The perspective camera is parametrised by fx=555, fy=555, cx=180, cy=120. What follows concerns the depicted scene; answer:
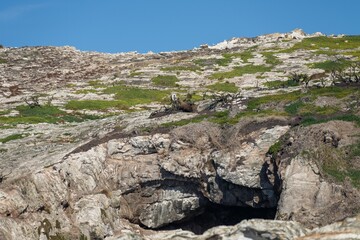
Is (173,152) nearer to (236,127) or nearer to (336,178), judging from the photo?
(236,127)

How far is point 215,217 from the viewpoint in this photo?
1698 inches

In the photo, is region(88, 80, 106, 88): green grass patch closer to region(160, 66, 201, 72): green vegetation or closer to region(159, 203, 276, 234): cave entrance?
region(160, 66, 201, 72): green vegetation

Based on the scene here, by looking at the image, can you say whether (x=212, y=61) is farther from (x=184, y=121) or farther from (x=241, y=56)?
(x=184, y=121)

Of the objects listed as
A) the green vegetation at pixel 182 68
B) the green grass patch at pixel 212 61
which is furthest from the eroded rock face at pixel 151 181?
the green grass patch at pixel 212 61

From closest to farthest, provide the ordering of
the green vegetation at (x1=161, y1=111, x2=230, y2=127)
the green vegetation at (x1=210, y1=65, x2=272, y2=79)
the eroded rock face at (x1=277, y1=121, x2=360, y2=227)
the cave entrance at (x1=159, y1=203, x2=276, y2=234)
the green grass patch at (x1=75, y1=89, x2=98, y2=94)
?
the eroded rock face at (x1=277, y1=121, x2=360, y2=227), the cave entrance at (x1=159, y1=203, x2=276, y2=234), the green vegetation at (x1=161, y1=111, x2=230, y2=127), the green grass patch at (x1=75, y1=89, x2=98, y2=94), the green vegetation at (x1=210, y1=65, x2=272, y2=79)

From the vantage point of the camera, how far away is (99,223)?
37906 millimetres

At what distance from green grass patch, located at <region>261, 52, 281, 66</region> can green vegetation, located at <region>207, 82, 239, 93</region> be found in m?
15.5

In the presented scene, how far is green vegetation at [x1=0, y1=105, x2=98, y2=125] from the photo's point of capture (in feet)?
207

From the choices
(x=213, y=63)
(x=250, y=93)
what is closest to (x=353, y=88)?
(x=250, y=93)

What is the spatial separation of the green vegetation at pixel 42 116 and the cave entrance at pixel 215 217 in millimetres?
26483

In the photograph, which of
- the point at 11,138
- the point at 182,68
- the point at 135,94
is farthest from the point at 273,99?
the point at 182,68

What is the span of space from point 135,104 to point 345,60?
128 ft

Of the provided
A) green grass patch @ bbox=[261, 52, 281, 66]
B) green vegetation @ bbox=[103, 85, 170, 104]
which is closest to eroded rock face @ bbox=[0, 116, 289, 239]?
green vegetation @ bbox=[103, 85, 170, 104]

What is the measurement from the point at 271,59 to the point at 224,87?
21.0 meters
